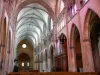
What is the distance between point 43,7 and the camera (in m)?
25.0

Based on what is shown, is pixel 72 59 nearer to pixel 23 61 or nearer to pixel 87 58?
pixel 87 58

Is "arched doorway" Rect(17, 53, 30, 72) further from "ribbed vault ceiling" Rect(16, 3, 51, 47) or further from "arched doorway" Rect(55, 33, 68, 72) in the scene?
"arched doorway" Rect(55, 33, 68, 72)

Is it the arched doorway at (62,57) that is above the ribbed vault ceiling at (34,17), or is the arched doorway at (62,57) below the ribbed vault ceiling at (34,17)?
below

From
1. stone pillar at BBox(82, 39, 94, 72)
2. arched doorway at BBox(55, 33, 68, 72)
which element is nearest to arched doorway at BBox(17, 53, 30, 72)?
arched doorway at BBox(55, 33, 68, 72)

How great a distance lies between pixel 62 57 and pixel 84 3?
7491 mm

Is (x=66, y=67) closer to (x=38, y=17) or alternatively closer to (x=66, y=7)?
(x=66, y=7)

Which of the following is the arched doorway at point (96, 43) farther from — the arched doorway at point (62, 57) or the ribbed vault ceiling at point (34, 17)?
the ribbed vault ceiling at point (34, 17)

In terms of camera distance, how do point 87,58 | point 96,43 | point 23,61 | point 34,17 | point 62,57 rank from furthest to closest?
point 23,61
point 34,17
point 62,57
point 96,43
point 87,58

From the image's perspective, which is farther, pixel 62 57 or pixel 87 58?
pixel 62 57

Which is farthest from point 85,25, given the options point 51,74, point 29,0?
point 29,0

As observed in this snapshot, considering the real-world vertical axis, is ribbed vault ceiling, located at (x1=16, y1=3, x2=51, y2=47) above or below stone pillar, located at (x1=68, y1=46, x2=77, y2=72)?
above

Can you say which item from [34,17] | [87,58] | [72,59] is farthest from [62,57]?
[34,17]

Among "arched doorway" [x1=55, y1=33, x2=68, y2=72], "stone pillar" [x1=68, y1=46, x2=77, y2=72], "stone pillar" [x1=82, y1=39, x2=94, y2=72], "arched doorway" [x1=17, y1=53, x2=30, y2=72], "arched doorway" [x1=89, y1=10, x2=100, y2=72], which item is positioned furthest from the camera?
"arched doorway" [x1=17, y1=53, x2=30, y2=72]

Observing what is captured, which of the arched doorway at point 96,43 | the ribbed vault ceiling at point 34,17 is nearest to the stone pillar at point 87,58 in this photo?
the arched doorway at point 96,43
